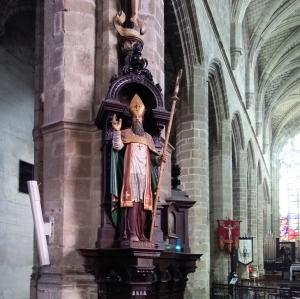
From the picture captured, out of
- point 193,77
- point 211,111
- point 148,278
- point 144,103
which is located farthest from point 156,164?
point 211,111

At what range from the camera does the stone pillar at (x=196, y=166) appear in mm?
13469

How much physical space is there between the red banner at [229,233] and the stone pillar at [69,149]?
9622 mm

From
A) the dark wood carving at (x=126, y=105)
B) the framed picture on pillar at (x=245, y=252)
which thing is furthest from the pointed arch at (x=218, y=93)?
the dark wood carving at (x=126, y=105)

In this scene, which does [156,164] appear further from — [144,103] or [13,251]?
[13,251]

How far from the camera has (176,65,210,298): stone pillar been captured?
13469mm

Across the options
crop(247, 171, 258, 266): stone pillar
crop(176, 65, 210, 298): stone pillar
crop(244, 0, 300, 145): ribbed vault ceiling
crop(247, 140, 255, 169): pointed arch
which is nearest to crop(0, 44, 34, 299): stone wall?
crop(176, 65, 210, 298): stone pillar

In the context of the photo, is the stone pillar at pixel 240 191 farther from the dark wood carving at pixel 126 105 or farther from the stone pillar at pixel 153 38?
the dark wood carving at pixel 126 105

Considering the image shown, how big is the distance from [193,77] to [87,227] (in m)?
7.52

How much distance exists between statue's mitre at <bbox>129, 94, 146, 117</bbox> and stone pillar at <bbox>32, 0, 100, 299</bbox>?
0.68 m

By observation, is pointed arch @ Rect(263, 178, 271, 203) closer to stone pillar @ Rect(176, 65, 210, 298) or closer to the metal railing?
the metal railing

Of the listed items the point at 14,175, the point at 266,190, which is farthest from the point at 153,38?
the point at 266,190

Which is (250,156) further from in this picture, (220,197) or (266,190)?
(266,190)

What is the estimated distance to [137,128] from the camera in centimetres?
738

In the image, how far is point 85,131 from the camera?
7.89 meters
